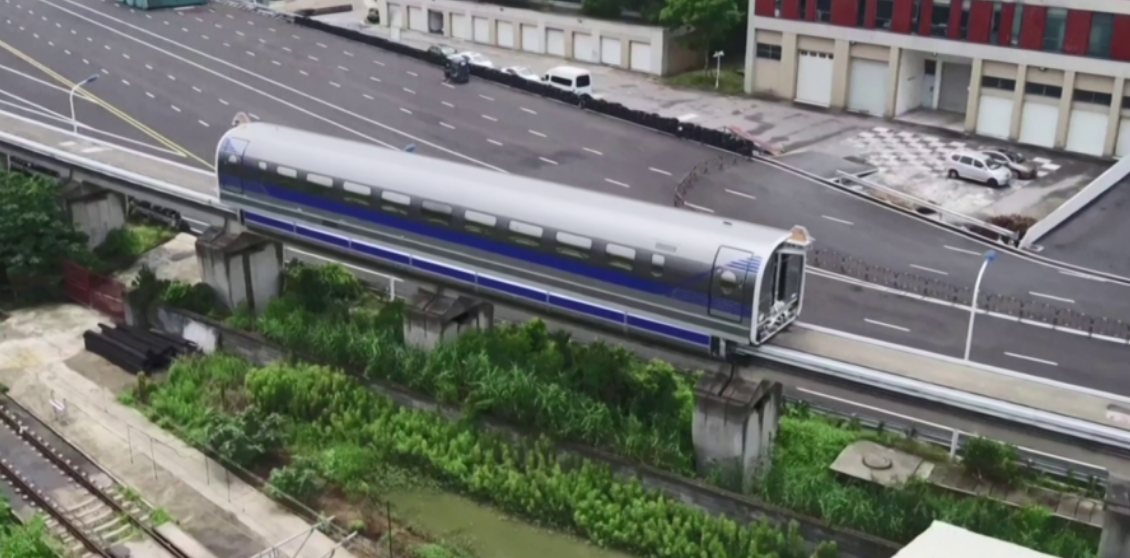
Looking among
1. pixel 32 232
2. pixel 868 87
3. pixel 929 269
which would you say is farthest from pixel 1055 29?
pixel 32 232

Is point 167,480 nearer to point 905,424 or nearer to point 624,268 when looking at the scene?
point 624,268

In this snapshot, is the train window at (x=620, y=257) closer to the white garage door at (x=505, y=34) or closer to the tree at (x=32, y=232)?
the tree at (x=32, y=232)

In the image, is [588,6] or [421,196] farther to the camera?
[588,6]

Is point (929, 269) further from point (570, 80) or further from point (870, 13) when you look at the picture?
point (570, 80)

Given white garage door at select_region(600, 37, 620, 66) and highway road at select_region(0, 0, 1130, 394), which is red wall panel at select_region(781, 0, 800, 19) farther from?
white garage door at select_region(600, 37, 620, 66)

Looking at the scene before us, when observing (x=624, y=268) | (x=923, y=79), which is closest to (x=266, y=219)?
(x=624, y=268)

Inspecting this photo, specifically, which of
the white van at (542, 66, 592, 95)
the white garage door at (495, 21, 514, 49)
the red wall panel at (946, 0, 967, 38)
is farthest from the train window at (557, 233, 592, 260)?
the white garage door at (495, 21, 514, 49)
